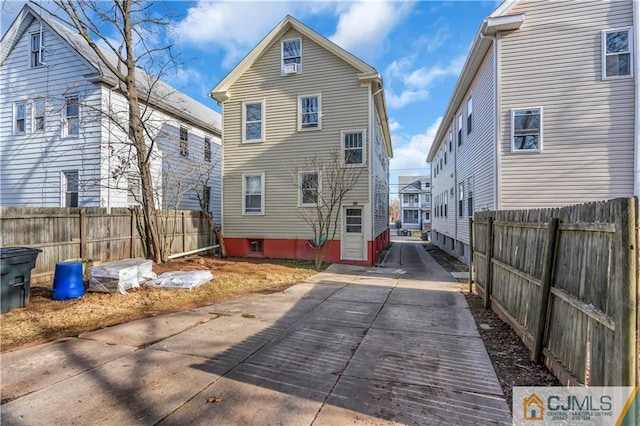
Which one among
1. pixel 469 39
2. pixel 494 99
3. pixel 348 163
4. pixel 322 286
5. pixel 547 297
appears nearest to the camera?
pixel 547 297

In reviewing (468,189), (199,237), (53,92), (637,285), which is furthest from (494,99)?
(53,92)

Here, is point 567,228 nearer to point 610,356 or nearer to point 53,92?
point 610,356

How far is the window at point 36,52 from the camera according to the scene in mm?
13250

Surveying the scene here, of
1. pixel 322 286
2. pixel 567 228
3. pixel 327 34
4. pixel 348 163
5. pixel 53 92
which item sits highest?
pixel 327 34

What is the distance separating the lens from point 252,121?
13680mm

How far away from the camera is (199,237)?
44.9ft

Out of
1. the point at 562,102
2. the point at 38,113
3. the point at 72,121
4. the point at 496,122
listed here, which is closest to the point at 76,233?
the point at 72,121

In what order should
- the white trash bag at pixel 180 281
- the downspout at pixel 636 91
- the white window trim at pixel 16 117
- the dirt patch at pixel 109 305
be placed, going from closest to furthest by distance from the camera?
the dirt patch at pixel 109 305 < the white trash bag at pixel 180 281 < the downspout at pixel 636 91 < the white window trim at pixel 16 117

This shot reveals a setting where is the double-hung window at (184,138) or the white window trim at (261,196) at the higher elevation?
the double-hung window at (184,138)

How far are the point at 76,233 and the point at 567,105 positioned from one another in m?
14.2

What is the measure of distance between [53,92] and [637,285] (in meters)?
18.0

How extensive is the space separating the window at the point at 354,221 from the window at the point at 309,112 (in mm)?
3775

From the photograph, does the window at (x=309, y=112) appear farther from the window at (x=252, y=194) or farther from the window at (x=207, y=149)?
the window at (x=207, y=149)

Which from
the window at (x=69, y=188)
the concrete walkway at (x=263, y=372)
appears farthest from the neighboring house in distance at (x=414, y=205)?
the concrete walkway at (x=263, y=372)
